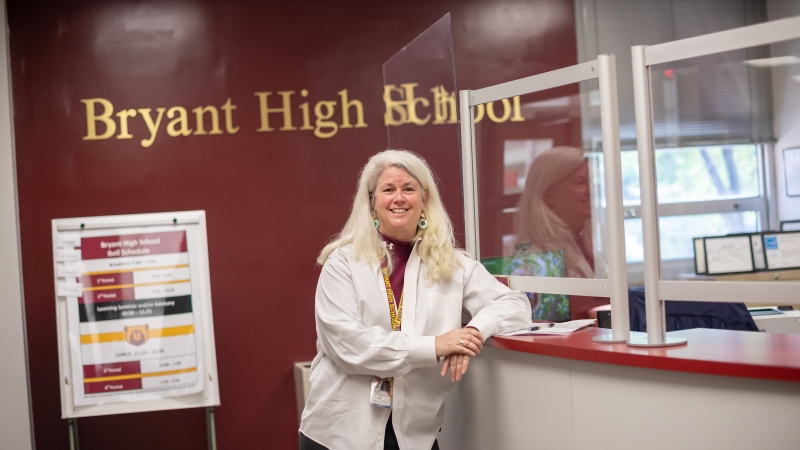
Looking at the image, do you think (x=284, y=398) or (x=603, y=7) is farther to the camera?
(x=603, y=7)

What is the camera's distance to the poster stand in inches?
166

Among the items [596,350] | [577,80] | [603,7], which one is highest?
[603,7]

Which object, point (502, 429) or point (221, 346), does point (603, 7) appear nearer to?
point (221, 346)

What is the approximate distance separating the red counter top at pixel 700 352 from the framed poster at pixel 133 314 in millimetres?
2331

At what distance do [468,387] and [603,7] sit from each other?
3531mm

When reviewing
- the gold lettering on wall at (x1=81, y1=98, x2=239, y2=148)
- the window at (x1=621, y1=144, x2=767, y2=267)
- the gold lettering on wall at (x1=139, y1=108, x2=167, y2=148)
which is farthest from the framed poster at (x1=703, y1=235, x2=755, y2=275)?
the gold lettering on wall at (x1=139, y1=108, x2=167, y2=148)

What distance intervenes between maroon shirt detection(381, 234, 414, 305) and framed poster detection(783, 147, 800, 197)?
3.61ft

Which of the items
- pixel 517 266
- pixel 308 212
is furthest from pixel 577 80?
pixel 308 212

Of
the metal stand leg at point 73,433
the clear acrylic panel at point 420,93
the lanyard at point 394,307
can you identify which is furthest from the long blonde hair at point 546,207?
the metal stand leg at point 73,433

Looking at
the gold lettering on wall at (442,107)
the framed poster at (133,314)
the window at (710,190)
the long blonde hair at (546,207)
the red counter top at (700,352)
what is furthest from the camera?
the gold lettering on wall at (442,107)

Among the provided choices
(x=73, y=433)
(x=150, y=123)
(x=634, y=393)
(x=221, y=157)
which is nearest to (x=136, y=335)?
(x=73, y=433)

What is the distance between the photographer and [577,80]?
96.3 inches

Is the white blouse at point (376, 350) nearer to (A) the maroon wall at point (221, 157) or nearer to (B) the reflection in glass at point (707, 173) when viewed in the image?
(B) the reflection in glass at point (707, 173)

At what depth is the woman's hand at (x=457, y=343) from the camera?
2.25 metres
